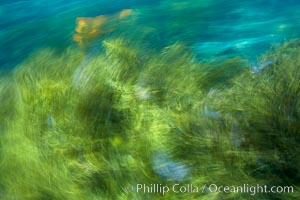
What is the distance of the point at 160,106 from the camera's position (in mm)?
1583

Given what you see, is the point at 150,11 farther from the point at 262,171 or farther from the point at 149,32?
the point at 262,171

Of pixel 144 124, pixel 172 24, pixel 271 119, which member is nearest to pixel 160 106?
pixel 144 124

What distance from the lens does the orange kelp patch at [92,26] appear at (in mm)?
2107

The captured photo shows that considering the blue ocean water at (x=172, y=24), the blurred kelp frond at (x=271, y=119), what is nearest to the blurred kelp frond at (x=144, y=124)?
the blurred kelp frond at (x=271, y=119)

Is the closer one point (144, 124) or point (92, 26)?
point (144, 124)

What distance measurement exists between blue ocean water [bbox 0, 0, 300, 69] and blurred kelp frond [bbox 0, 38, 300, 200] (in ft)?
0.34

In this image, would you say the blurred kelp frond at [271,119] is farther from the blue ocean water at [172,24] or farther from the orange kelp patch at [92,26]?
the orange kelp patch at [92,26]

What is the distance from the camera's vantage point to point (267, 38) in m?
1.89

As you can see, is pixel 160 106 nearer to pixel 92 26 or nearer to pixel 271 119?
pixel 271 119

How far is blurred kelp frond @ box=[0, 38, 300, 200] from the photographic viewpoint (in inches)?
57.5

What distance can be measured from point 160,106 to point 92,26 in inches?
28.4

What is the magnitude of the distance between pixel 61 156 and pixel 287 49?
80cm

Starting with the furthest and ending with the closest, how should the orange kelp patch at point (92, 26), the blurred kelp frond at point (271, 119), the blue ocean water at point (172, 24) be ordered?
the orange kelp patch at point (92, 26)
the blue ocean water at point (172, 24)
the blurred kelp frond at point (271, 119)

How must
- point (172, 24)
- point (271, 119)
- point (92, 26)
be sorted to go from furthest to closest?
point (92, 26) < point (172, 24) < point (271, 119)
